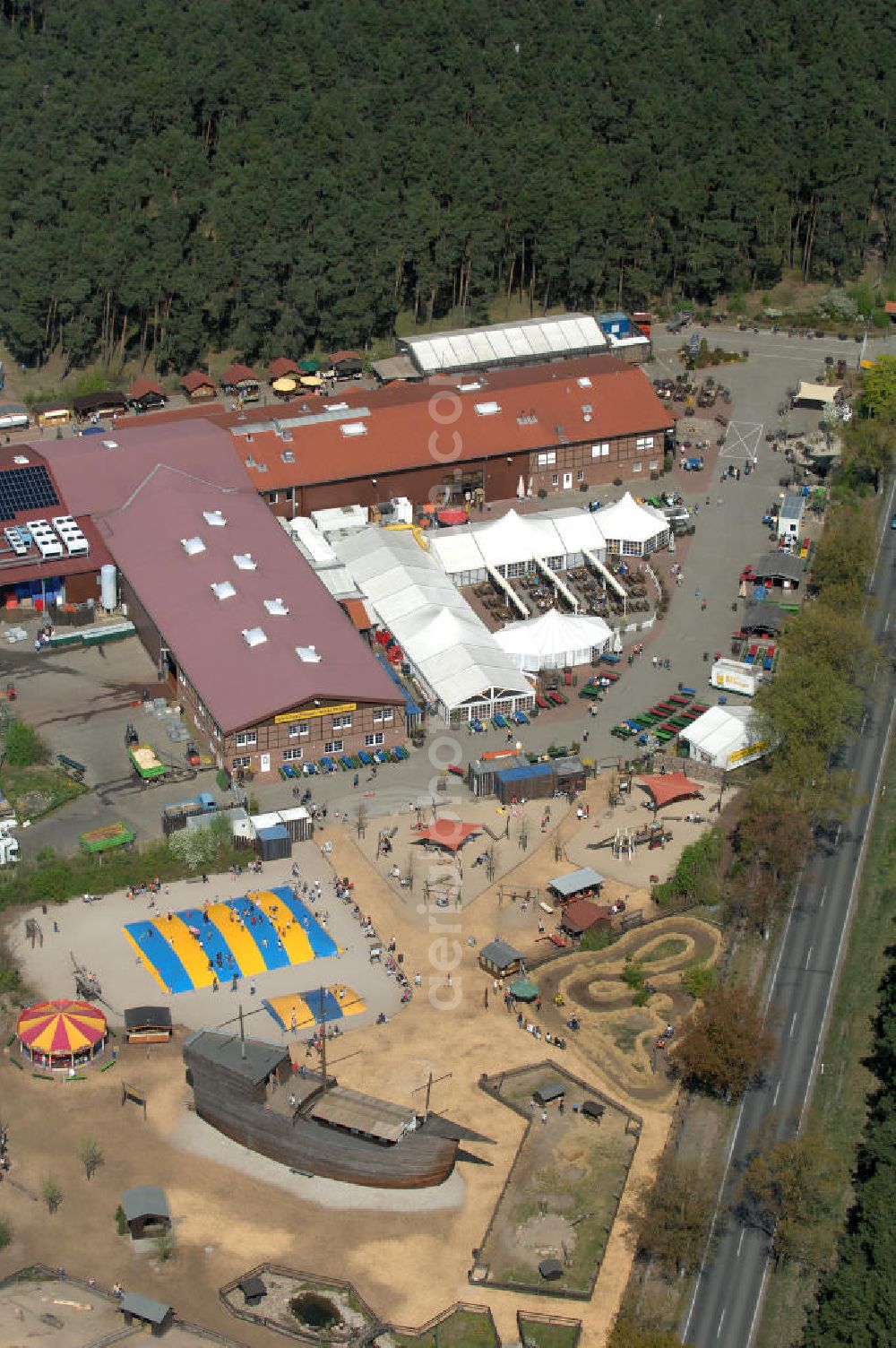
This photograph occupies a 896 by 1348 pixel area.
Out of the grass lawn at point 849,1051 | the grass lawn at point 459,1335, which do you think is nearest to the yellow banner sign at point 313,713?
the grass lawn at point 849,1051

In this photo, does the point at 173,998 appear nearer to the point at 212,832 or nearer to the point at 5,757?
the point at 212,832

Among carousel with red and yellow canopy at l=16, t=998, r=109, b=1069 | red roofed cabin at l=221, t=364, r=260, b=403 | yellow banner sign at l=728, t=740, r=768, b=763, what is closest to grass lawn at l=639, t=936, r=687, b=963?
yellow banner sign at l=728, t=740, r=768, b=763

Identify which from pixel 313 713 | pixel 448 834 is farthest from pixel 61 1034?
pixel 313 713

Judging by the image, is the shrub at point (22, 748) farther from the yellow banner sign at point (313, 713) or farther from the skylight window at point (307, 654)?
the skylight window at point (307, 654)

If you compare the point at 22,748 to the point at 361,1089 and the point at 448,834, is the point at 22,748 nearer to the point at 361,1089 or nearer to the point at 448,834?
the point at 448,834

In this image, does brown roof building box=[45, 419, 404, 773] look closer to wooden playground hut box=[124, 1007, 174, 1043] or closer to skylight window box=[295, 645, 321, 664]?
skylight window box=[295, 645, 321, 664]

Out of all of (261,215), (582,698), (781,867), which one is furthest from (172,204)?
(781,867)
